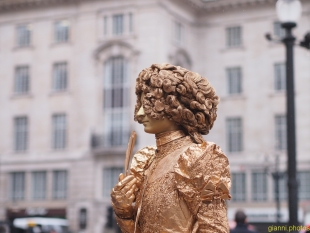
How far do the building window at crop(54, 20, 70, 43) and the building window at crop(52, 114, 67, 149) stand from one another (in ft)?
14.7

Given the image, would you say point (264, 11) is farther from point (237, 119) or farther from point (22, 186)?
point (22, 186)

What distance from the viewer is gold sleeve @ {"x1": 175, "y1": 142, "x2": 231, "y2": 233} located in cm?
318

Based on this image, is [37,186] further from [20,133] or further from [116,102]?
[116,102]

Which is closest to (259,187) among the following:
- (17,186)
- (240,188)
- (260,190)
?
(260,190)

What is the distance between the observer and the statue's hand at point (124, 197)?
3453mm

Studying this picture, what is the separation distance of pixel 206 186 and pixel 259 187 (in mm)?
36384

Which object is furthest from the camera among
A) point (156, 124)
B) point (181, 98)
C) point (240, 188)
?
point (240, 188)

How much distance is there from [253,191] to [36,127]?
13.2m

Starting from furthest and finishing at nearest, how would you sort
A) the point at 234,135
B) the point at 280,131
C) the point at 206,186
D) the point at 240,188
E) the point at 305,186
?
the point at 234,135
the point at 240,188
the point at 280,131
the point at 305,186
the point at 206,186

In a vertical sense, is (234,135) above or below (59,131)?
below

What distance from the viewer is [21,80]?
4181 cm

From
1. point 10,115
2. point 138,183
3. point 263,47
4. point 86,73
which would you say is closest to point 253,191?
point 263,47

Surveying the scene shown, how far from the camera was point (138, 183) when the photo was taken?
3535 mm

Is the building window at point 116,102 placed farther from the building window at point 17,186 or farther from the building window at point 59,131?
the building window at point 17,186
